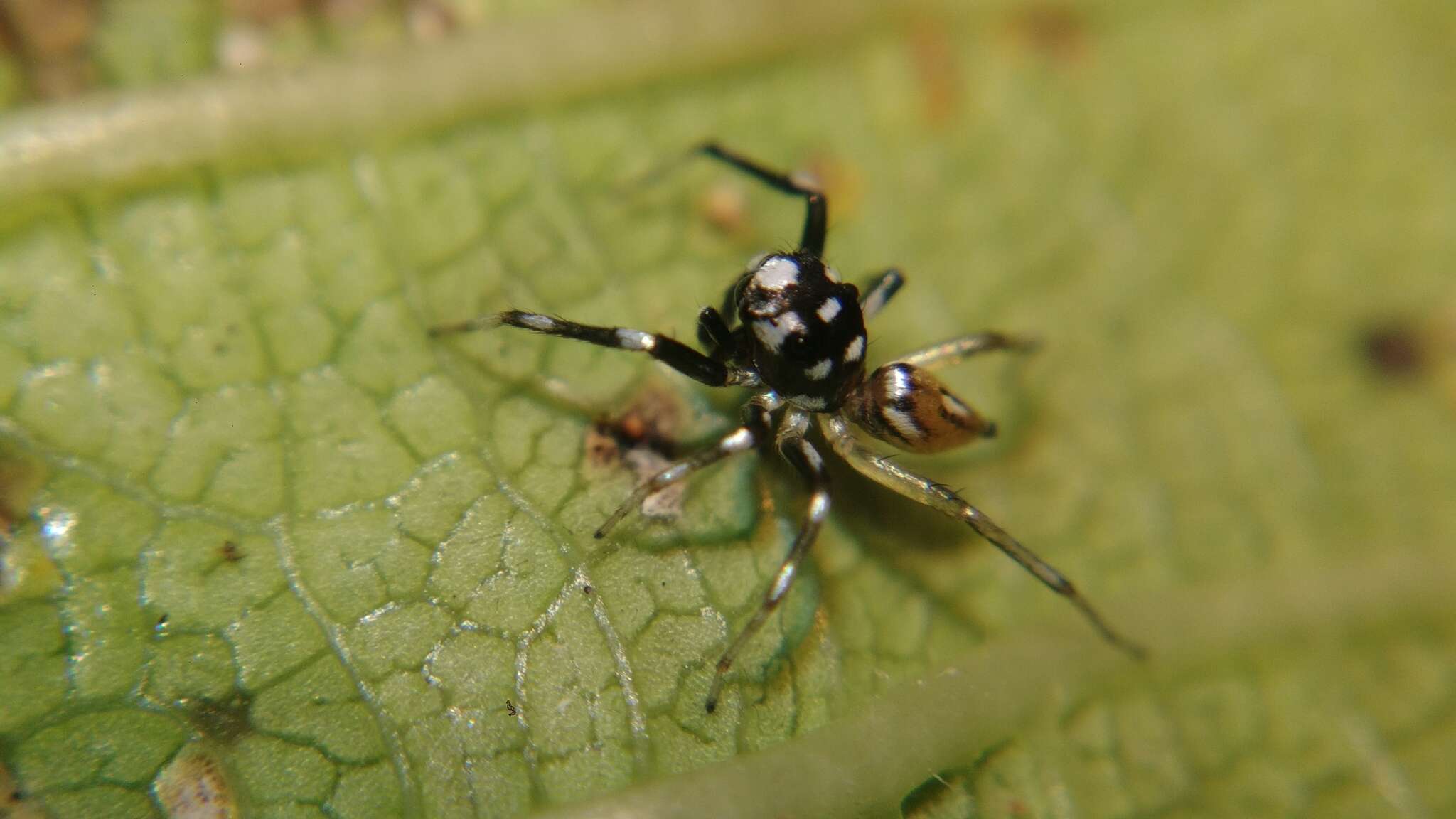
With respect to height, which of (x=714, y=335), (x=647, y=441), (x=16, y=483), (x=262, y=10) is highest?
(x=262, y=10)

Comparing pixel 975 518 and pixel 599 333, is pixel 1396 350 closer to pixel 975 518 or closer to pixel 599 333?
pixel 975 518

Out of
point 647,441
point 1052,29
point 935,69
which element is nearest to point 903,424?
point 647,441

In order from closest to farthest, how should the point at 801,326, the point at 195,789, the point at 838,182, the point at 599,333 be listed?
1. the point at 195,789
2. the point at 599,333
3. the point at 801,326
4. the point at 838,182

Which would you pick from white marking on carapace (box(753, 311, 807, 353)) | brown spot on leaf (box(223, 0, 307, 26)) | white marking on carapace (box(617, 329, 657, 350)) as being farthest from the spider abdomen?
brown spot on leaf (box(223, 0, 307, 26))

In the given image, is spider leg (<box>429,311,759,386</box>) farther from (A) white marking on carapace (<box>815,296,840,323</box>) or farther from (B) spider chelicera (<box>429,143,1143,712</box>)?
(A) white marking on carapace (<box>815,296,840,323</box>)

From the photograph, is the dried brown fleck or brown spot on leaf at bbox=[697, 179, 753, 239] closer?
brown spot on leaf at bbox=[697, 179, 753, 239]

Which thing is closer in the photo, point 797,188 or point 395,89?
point 395,89

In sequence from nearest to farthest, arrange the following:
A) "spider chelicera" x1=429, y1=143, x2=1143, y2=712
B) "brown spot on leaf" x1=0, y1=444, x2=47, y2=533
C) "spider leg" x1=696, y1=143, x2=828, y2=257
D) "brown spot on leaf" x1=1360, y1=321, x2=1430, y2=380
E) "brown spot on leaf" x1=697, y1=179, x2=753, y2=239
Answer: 1. "brown spot on leaf" x1=0, y1=444, x2=47, y2=533
2. "spider chelicera" x1=429, y1=143, x2=1143, y2=712
3. "spider leg" x1=696, y1=143, x2=828, y2=257
4. "brown spot on leaf" x1=697, y1=179, x2=753, y2=239
5. "brown spot on leaf" x1=1360, y1=321, x2=1430, y2=380

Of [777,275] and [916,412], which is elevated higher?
[777,275]
